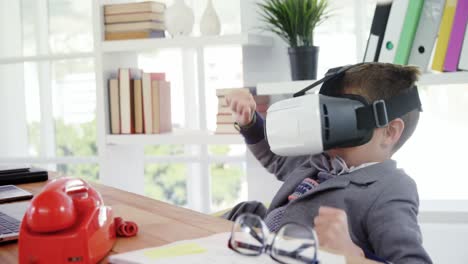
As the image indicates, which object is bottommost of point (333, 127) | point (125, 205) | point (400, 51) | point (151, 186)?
point (151, 186)

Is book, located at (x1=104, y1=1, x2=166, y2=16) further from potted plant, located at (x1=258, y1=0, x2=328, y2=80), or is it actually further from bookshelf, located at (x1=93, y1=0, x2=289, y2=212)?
potted plant, located at (x1=258, y1=0, x2=328, y2=80)

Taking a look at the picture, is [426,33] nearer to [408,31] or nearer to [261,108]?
[408,31]

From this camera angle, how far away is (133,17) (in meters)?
2.83

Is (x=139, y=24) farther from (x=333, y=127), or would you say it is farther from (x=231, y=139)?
(x=333, y=127)

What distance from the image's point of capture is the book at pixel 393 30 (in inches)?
87.5

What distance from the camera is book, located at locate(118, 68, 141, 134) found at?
114 inches

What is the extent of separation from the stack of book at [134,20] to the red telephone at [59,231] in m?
1.85

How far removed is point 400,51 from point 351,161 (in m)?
0.72

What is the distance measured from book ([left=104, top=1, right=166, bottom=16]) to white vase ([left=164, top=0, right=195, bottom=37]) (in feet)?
0.22

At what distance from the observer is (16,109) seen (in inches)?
143

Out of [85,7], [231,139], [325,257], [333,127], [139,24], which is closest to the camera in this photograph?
[325,257]

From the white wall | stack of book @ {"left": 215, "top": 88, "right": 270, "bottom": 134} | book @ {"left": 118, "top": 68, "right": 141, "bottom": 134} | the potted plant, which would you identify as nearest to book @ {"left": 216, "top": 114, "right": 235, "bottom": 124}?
stack of book @ {"left": 215, "top": 88, "right": 270, "bottom": 134}

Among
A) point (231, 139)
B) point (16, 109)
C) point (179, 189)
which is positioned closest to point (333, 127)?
point (231, 139)

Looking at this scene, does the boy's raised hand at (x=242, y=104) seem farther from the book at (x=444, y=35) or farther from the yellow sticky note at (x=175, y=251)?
the yellow sticky note at (x=175, y=251)
